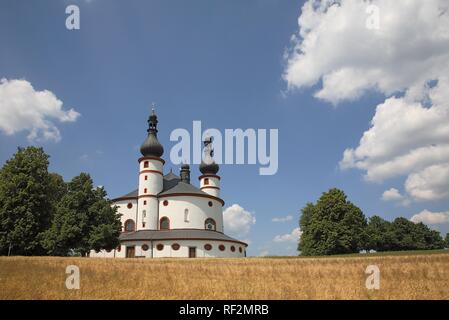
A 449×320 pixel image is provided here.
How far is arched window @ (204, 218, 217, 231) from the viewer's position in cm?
6129

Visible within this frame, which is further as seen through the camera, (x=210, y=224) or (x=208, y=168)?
(x=208, y=168)

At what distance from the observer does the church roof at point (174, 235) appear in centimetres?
5516

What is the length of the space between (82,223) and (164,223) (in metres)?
22.9

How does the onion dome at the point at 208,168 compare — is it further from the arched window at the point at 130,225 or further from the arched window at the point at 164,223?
the arched window at the point at 130,225

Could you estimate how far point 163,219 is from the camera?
60.3m

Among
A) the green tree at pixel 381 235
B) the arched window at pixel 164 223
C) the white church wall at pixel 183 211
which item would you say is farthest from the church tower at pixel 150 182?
the green tree at pixel 381 235

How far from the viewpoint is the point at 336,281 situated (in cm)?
1766

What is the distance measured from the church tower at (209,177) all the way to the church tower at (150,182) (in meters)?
10.7

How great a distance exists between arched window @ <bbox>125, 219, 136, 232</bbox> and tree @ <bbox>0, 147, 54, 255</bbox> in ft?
62.4

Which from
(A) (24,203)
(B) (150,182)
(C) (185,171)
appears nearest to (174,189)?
(B) (150,182)

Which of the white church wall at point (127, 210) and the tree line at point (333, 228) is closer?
the tree line at point (333, 228)

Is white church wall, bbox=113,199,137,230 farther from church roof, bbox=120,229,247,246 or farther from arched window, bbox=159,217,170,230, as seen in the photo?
arched window, bbox=159,217,170,230

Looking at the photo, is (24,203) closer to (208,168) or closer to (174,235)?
(174,235)
